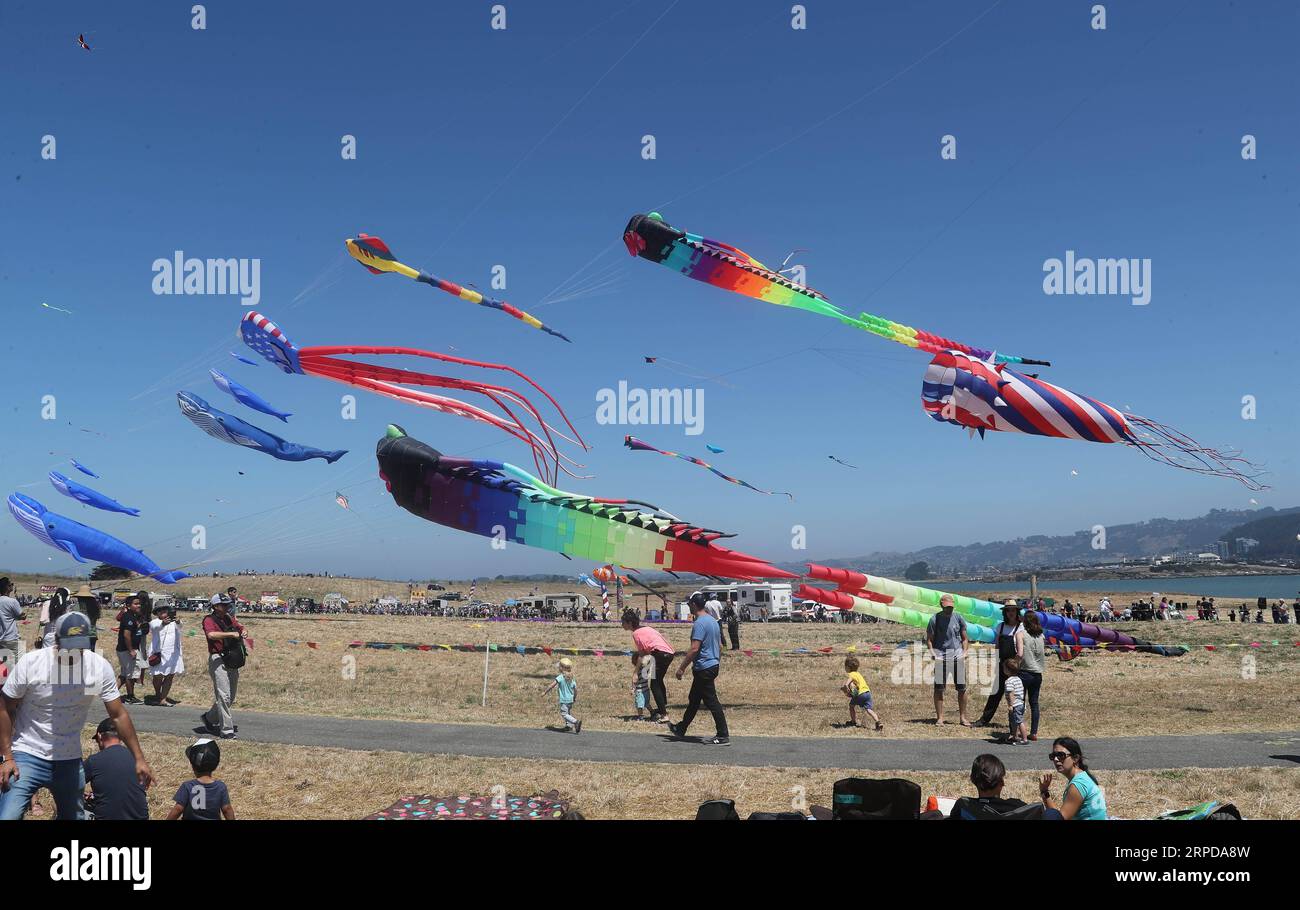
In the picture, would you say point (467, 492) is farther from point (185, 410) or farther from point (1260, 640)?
point (1260, 640)

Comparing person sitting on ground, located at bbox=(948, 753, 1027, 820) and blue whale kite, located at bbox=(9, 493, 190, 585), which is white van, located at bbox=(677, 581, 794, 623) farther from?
person sitting on ground, located at bbox=(948, 753, 1027, 820)

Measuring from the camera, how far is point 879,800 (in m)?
5.51

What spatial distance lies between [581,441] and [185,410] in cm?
1226

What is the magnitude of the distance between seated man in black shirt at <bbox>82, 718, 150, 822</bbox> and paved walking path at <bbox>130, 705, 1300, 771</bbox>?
16.0 feet

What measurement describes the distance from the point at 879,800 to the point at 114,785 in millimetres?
5226

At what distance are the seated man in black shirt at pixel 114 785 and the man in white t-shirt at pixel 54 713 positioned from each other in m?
0.06

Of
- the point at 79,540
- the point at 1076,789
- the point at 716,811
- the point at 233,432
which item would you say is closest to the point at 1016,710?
the point at 1076,789

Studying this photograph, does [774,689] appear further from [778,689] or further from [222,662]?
[222,662]

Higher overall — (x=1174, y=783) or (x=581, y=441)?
(x=581, y=441)

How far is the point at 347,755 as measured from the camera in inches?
404
